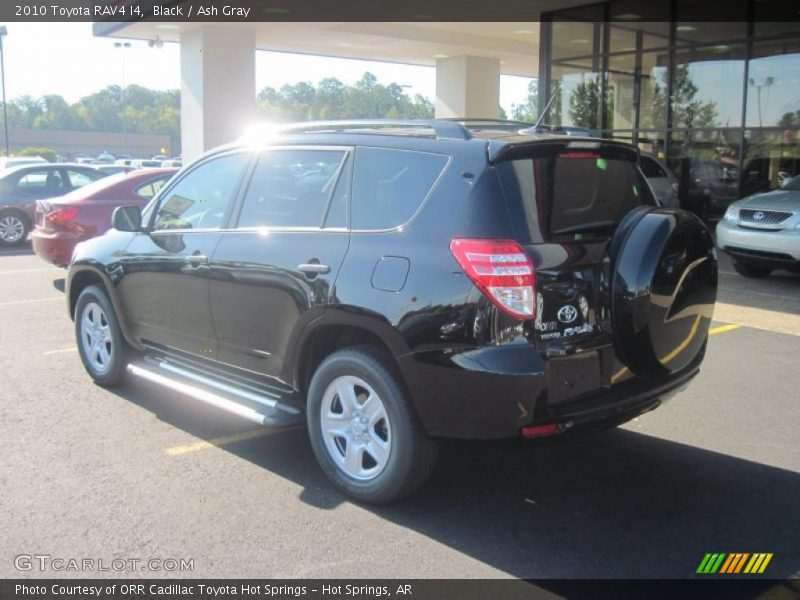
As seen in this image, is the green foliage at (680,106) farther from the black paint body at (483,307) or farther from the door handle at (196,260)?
the door handle at (196,260)

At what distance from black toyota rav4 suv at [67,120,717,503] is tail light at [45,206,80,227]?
6243 millimetres

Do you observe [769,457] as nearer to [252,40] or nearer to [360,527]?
[360,527]

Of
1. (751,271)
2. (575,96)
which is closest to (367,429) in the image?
(751,271)

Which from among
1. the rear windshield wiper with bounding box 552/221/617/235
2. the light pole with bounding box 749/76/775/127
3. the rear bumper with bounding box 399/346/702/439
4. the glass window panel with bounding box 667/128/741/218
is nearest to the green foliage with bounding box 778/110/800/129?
the light pole with bounding box 749/76/775/127

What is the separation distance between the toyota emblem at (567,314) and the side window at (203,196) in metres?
2.33

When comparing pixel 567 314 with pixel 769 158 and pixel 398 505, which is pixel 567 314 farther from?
pixel 769 158

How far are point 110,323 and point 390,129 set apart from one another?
2.79 m

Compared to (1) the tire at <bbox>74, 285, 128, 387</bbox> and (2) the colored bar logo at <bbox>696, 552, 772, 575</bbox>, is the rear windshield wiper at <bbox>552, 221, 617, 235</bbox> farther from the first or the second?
(1) the tire at <bbox>74, 285, 128, 387</bbox>

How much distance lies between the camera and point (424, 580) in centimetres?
340

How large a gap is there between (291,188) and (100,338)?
2418 millimetres

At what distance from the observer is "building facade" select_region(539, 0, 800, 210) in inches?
604

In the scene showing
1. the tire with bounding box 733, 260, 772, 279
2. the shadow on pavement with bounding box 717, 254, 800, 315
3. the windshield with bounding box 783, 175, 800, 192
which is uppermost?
the windshield with bounding box 783, 175, 800, 192

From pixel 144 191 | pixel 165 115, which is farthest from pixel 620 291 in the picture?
pixel 165 115

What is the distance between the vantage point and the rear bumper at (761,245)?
33.2 ft
